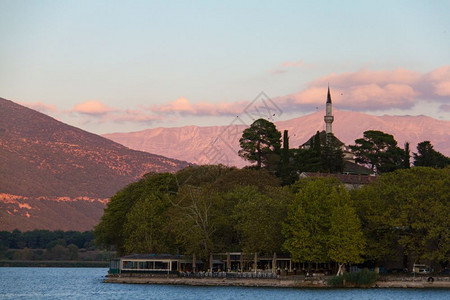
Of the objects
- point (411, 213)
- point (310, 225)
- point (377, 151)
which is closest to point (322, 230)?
point (310, 225)

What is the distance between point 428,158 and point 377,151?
15.2m

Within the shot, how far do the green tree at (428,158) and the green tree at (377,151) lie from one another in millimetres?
5880

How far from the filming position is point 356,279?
80.8m

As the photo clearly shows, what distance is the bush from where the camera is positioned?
264 ft

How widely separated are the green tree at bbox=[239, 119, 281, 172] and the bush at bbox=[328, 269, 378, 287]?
157 ft

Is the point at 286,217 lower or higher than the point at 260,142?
lower

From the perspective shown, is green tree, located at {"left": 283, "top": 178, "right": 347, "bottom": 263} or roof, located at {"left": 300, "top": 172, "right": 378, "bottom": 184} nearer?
green tree, located at {"left": 283, "top": 178, "right": 347, "bottom": 263}

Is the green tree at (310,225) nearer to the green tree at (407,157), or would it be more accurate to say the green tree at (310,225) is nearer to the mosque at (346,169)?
the mosque at (346,169)

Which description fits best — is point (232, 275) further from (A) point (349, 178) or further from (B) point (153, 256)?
(A) point (349, 178)

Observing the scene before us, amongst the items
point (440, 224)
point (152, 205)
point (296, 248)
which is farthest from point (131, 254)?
point (440, 224)

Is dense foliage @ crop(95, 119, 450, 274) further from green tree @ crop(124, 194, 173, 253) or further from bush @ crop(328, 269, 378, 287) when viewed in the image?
bush @ crop(328, 269, 378, 287)

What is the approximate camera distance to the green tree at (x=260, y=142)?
129125 millimetres

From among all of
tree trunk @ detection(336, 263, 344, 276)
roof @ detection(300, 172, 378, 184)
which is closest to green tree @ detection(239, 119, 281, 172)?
roof @ detection(300, 172, 378, 184)

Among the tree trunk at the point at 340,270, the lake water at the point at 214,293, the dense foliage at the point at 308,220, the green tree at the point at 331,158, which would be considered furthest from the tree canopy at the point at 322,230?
the green tree at the point at 331,158
